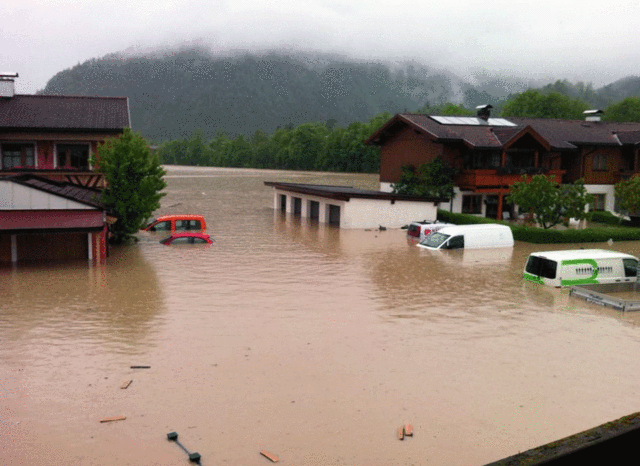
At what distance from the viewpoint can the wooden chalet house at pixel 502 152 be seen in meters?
47.2

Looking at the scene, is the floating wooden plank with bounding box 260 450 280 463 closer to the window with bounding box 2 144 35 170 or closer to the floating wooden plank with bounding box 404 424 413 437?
the floating wooden plank with bounding box 404 424 413 437

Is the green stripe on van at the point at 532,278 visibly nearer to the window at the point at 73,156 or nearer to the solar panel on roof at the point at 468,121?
the window at the point at 73,156

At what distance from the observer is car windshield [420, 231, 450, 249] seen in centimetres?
3466

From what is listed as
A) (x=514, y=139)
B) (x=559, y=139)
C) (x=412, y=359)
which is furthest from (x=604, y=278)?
(x=559, y=139)

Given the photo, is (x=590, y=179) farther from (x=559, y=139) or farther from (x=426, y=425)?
(x=426, y=425)

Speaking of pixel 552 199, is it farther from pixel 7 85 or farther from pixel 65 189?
pixel 7 85

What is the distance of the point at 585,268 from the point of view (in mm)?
25359

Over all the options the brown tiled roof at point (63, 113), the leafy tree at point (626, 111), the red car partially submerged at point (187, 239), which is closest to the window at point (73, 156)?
the brown tiled roof at point (63, 113)

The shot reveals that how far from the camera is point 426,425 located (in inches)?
472

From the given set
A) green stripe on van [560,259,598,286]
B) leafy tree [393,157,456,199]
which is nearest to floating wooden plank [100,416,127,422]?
green stripe on van [560,259,598,286]

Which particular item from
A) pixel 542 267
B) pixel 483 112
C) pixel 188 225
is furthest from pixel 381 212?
pixel 542 267

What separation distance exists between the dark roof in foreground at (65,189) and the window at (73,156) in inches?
69.3

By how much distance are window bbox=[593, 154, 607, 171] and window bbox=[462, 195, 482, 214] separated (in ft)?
39.5

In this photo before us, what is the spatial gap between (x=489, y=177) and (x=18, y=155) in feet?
108
